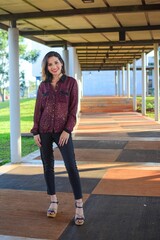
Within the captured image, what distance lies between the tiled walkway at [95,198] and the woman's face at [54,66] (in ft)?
5.92

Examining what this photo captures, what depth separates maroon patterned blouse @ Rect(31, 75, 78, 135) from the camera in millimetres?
4809

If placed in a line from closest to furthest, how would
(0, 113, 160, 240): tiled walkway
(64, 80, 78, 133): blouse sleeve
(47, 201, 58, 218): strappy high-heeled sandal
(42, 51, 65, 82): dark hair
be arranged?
(0, 113, 160, 240): tiled walkway < (64, 80, 78, 133): blouse sleeve < (42, 51, 65, 82): dark hair < (47, 201, 58, 218): strappy high-heeled sandal

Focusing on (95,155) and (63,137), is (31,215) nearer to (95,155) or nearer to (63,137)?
(63,137)

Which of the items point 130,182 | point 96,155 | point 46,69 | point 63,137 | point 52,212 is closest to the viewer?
point 63,137

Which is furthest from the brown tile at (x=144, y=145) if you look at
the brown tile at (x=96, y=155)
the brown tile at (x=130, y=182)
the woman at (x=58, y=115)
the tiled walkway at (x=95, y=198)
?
the woman at (x=58, y=115)

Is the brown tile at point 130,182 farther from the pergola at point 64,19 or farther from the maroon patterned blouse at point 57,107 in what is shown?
the pergola at point 64,19

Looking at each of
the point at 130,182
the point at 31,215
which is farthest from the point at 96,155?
the point at 31,215

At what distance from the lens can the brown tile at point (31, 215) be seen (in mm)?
4695

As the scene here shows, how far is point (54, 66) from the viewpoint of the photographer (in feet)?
16.1

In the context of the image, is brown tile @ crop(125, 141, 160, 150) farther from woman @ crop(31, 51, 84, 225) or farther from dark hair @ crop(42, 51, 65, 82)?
dark hair @ crop(42, 51, 65, 82)

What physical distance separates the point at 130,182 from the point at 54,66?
297 centimetres

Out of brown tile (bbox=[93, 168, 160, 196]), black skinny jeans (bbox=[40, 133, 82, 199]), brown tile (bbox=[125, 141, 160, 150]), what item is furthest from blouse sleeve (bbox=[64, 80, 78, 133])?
brown tile (bbox=[125, 141, 160, 150])

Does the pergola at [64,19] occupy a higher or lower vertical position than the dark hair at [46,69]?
higher

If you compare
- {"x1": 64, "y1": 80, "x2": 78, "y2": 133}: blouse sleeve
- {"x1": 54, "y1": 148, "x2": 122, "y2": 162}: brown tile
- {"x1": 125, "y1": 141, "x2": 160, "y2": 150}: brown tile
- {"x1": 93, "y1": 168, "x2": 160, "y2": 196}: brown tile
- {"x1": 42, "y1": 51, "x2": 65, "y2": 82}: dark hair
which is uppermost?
{"x1": 42, "y1": 51, "x2": 65, "y2": 82}: dark hair
